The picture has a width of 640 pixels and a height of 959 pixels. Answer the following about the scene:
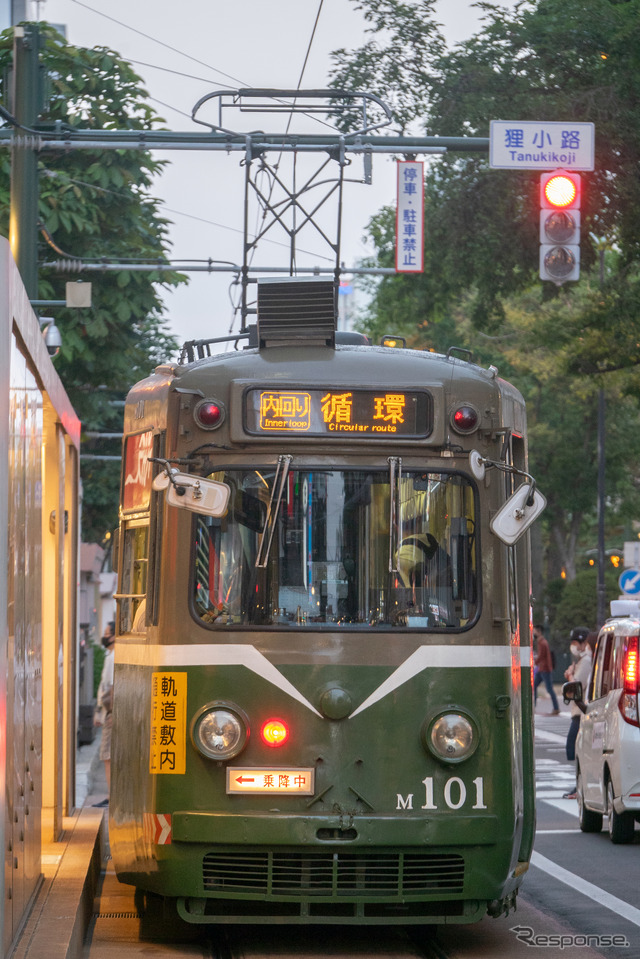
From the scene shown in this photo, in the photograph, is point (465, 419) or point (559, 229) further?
point (559, 229)

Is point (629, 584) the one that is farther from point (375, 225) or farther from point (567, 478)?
point (567, 478)

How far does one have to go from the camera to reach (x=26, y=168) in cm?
1445

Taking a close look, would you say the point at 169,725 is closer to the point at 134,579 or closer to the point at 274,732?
the point at 274,732

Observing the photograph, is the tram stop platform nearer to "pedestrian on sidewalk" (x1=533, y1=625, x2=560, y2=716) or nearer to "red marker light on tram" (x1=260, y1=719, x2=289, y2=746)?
"red marker light on tram" (x1=260, y1=719, x2=289, y2=746)

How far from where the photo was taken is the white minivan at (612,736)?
1358 centimetres

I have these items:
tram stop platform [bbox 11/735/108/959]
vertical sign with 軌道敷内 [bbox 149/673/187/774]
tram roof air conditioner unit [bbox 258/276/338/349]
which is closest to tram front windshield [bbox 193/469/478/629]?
vertical sign with 軌道敷内 [bbox 149/673/187/774]

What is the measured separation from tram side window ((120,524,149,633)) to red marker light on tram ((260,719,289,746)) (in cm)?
98

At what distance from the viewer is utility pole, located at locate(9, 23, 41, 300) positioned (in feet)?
47.2

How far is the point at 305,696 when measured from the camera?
26.3 feet

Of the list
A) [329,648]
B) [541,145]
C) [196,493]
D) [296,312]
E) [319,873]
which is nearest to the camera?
Answer: [196,493]

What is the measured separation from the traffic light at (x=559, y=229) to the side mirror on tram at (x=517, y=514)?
228 inches

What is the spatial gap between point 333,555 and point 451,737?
110cm

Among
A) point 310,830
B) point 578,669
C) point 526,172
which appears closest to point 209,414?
point 310,830

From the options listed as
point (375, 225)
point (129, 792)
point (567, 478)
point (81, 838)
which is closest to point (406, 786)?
point (129, 792)
